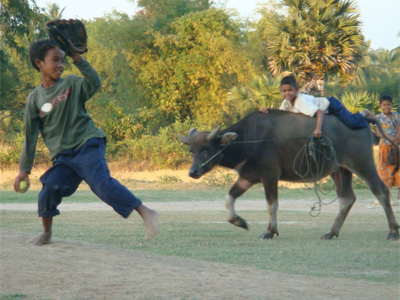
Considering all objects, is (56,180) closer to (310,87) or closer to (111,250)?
(111,250)

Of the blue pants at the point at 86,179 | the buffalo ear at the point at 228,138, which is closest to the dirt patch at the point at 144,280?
the blue pants at the point at 86,179

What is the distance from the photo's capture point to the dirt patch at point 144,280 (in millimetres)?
5707

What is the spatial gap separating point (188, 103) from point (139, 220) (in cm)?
2570

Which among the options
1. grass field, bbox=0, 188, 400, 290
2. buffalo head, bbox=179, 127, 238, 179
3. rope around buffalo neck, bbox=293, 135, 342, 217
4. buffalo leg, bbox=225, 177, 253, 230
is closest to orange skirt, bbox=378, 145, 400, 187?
grass field, bbox=0, 188, 400, 290

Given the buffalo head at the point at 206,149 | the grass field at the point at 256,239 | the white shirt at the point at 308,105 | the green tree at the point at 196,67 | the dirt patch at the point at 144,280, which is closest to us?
the dirt patch at the point at 144,280

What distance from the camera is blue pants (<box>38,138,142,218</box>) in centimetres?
656

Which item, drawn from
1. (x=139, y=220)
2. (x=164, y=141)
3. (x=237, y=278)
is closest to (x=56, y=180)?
(x=237, y=278)

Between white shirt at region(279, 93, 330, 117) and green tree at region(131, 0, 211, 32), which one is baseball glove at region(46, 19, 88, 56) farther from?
green tree at region(131, 0, 211, 32)

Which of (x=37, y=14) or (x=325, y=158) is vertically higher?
(x=37, y=14)

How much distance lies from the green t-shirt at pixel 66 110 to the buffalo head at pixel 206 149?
4.02m

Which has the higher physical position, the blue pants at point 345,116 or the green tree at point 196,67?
the green tree at point 196,67

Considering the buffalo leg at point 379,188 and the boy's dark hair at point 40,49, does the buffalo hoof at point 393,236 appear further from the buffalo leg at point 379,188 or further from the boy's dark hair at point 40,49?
the boy's dark hair at point 40,49

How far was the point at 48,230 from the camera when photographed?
7438mm

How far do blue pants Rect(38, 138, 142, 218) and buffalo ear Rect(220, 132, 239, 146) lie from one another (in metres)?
4.02
